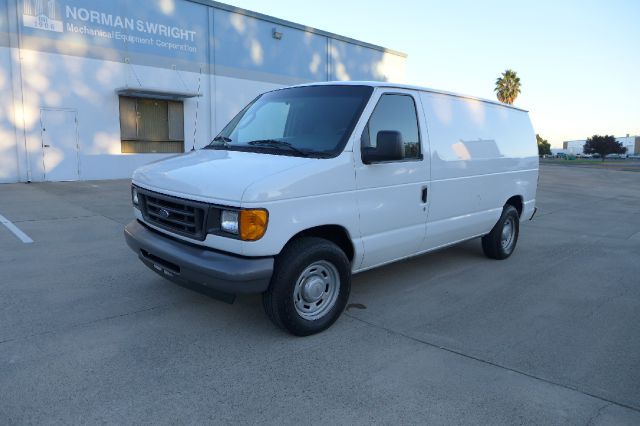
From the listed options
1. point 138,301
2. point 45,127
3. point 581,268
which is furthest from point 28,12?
point 581,268

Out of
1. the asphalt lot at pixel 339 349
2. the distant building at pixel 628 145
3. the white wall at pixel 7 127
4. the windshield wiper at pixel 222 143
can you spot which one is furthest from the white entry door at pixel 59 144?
the distant building at pixel 628 145

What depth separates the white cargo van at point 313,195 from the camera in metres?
3.43

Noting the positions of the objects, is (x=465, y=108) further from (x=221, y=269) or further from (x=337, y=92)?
(x=221, y=269)

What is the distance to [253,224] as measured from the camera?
3.33 m

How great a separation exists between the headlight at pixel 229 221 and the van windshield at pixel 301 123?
859 millimetres

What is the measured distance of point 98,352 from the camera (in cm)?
348

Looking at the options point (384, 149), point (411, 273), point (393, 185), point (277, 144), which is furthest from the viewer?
point (411, 273)

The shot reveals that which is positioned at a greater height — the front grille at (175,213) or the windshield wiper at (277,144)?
the windshield wiper at (277,144)

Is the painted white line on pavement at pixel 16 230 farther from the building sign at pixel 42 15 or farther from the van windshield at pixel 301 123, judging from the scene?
the building sign at pixel 42 15

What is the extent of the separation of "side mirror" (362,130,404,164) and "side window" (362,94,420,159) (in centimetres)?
8

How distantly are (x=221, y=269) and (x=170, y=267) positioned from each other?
0.64m

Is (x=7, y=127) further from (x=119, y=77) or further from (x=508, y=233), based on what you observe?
(x=508, y=233)

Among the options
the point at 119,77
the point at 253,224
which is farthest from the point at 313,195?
the point at 119,77

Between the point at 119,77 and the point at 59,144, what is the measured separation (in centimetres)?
308
